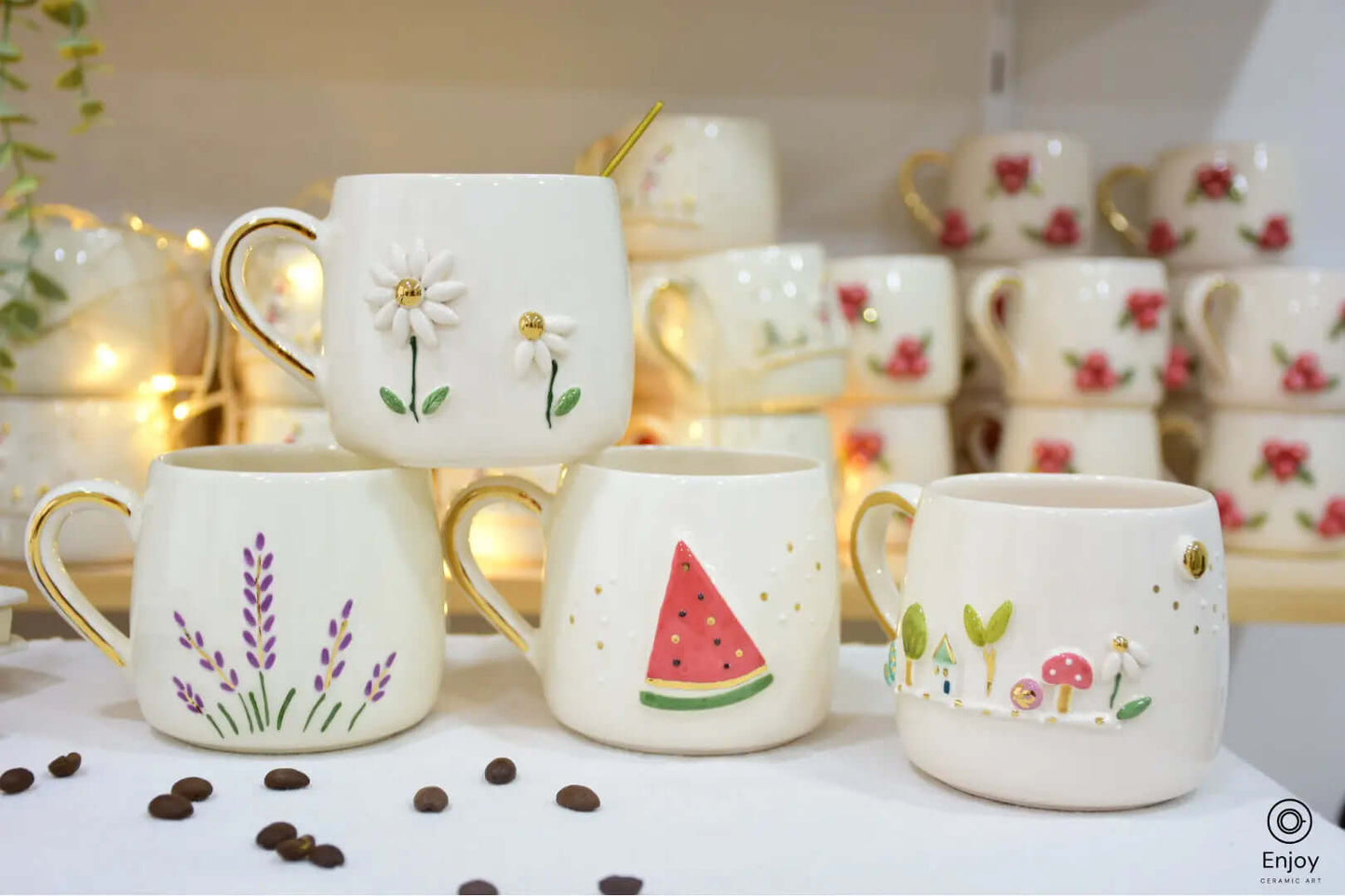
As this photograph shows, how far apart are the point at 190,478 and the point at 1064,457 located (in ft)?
2.47

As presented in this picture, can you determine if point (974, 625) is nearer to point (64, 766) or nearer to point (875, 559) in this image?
point (875, 559)

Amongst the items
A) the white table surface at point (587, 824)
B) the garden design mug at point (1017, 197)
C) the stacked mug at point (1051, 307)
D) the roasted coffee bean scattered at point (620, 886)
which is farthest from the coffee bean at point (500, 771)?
the garden design mug at point (1017, 197)

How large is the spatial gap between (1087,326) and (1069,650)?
2.03 feet

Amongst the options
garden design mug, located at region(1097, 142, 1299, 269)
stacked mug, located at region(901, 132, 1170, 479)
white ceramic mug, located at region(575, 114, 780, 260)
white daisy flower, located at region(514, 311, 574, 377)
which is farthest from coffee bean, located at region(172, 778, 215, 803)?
garden design mug, located at region(1097, 142, 1299, 269)

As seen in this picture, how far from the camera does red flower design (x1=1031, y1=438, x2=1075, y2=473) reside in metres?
1.09

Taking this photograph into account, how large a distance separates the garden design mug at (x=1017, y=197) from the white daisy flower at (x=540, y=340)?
0.68 metres

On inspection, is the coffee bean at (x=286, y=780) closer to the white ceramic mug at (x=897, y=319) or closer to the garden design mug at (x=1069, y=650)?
the garden design mug at (x=1069, y=650)

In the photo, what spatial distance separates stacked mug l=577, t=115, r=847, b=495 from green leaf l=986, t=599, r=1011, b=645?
17.2 inches

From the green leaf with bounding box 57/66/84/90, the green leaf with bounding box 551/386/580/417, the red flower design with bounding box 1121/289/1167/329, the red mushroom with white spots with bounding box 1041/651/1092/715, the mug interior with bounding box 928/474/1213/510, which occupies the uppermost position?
the green leaf with bounding box 57/66/84/90

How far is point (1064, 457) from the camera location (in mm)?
1090

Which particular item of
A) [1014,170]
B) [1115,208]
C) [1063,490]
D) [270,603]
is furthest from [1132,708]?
[1115,208]

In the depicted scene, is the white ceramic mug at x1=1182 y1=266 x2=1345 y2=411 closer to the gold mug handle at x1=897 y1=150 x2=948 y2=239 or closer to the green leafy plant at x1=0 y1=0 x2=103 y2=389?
the gold mug handle at x1=897 y1=150 x2=948 y2=239

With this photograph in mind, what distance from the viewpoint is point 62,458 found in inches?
37.2

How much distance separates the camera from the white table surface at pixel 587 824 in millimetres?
461
